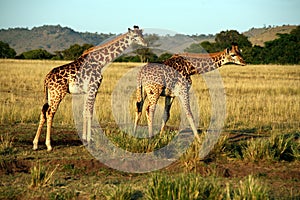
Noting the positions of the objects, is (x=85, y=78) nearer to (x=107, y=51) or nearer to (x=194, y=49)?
(x=107, y=51)

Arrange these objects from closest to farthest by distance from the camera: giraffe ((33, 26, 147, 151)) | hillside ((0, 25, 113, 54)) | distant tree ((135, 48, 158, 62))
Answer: giraffe ((33, 26, 147, 151)) → distant tree ((135, 48, 158, 62)) → hillside ((0, 25, 113, 54))

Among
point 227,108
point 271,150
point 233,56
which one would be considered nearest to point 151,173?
point 271,150

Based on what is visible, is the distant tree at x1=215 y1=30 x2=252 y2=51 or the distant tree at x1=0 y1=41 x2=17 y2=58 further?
the distant tree at x1=0 y1=41 x2=17 y2=58

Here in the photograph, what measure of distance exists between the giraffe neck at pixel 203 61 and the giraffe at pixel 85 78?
1412mm

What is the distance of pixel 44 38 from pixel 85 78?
161571 millimetres

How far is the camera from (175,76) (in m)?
10.3

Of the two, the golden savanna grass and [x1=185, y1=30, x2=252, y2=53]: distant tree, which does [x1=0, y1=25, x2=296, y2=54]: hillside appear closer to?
[x1=185, y1=30, x2=252, y2=53]: distant tree

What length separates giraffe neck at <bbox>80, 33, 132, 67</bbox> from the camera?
9.92 metres

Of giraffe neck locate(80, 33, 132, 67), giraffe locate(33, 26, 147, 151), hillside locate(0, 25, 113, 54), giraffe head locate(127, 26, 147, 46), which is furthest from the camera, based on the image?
hillside locate(0, 25, 113, 54)

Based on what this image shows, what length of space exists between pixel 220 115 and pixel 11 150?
22.2 feet

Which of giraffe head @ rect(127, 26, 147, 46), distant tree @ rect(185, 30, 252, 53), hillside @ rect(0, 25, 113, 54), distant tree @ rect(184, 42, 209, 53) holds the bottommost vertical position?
distant tree @ rect(184, 42, 209, 53)

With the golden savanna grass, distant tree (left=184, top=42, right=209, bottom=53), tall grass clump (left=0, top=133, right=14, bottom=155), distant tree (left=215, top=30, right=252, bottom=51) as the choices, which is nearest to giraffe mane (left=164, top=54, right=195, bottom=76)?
distant tree (left=184, top=42, right=209, bottom=53)

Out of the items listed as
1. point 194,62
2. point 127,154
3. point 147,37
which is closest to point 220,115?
point 194,62

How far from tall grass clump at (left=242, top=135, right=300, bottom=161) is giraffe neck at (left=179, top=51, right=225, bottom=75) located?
2549 mm
